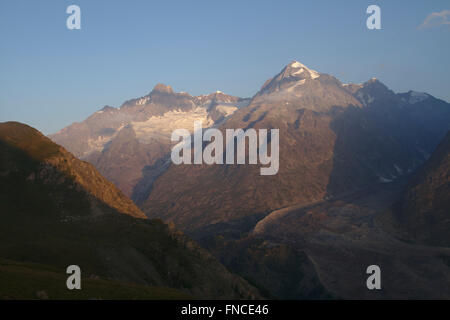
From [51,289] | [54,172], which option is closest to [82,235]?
[54,172]

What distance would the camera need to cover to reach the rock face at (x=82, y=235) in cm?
8844

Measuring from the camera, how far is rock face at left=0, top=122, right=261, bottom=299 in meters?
88.4

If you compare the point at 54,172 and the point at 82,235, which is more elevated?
the point at 54,172

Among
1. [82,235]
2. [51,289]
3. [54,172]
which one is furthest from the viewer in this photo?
[54,172]

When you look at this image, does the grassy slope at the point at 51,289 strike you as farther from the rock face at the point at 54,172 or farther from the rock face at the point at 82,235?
the rock face at the point at 54,172

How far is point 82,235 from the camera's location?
103 m

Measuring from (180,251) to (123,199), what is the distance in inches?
2363

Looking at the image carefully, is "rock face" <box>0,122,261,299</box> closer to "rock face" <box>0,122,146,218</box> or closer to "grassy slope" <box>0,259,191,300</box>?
"rock face" <box>0,122,146,218</box>

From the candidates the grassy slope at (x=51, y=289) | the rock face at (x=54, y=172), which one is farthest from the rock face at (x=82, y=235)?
the grassy slope at (x=51, y=289)

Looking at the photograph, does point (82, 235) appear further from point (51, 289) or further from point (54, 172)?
point (51, 289)

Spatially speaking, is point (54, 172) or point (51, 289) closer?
point (51, 289)

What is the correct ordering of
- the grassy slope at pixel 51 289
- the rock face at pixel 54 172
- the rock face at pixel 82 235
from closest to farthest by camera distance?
the grassy slope at pixel 51 289
the rock face at pixel 82 235
the rock face at pixel 54 172

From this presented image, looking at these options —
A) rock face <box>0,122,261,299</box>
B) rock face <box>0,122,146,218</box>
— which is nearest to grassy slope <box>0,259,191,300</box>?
rock face <box>0,122,261,299</box>

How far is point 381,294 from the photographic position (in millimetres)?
165125
